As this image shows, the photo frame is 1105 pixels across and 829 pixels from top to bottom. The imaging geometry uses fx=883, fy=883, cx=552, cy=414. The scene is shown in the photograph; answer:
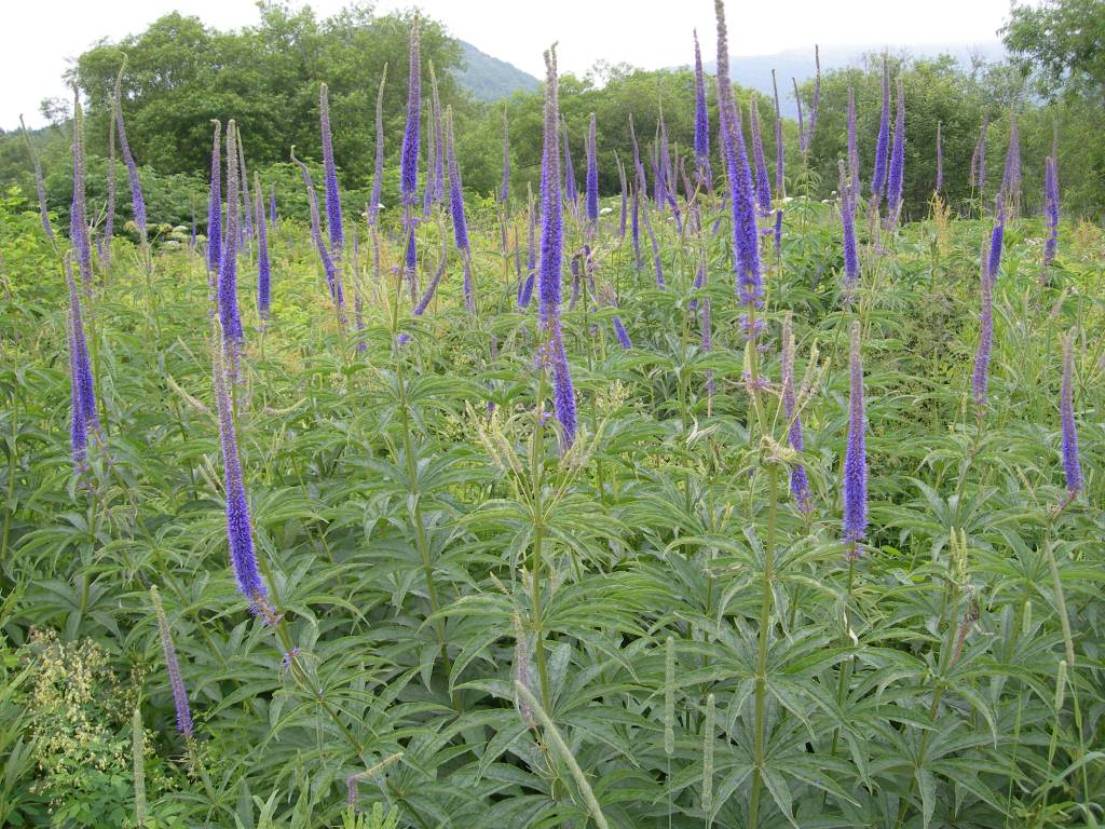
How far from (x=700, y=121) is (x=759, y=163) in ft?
3.28

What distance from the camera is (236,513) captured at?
2.34 m

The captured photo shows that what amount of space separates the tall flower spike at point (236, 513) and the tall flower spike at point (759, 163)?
239cm

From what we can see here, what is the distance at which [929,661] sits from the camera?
247cm

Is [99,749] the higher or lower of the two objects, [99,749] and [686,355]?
the lower

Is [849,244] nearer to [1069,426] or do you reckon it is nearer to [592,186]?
[1069,426]

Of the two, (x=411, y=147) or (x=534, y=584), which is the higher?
(x=411, y=147)

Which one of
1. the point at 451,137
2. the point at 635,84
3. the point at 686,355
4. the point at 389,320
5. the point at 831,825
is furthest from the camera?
the point at 635,84

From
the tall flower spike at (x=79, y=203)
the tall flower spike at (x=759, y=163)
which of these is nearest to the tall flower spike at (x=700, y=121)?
the tall flower spike at (x=759, y=163)

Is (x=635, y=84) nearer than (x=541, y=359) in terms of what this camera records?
No

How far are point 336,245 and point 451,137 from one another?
32.4 inches

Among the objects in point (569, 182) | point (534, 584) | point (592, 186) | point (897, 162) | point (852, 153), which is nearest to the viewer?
point (534, 584)

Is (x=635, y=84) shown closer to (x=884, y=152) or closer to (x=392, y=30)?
(x=392, y=30)

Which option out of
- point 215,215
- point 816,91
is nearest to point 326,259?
point 215,215

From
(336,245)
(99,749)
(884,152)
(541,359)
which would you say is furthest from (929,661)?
(884,152)
